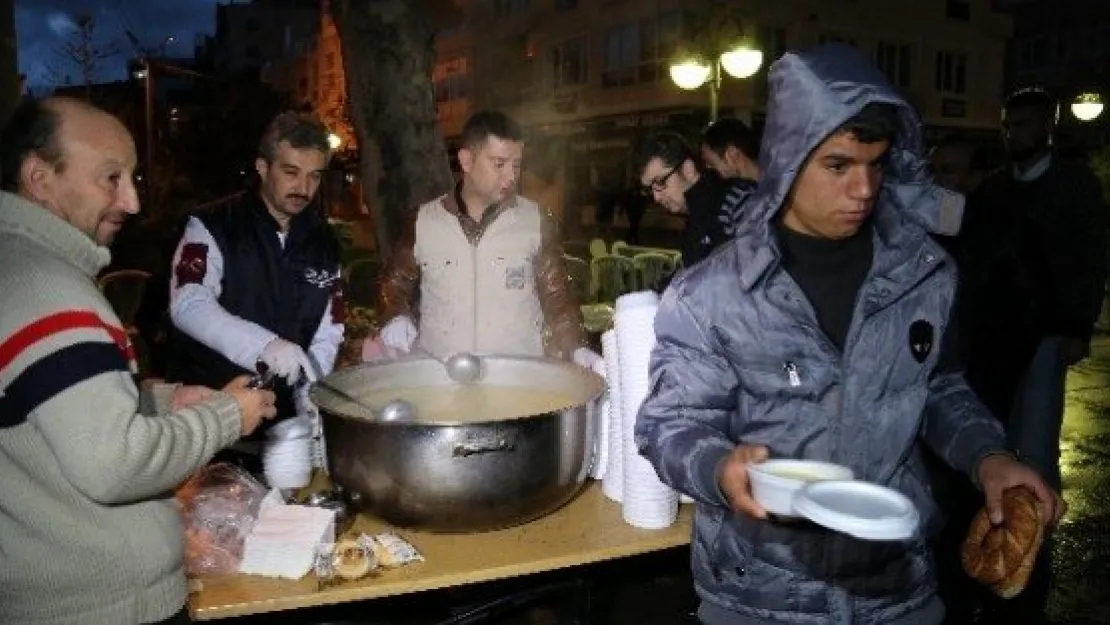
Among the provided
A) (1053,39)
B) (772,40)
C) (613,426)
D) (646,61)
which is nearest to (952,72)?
(772,40)

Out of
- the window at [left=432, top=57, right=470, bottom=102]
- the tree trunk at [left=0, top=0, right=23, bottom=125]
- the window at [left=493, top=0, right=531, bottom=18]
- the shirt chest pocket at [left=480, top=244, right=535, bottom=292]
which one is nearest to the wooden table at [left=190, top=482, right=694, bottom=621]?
the shirt chest pocket at [left=480, top=244, right=535, bottom=292]

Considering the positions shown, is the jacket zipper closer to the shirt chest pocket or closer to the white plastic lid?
the shirt chest pocket

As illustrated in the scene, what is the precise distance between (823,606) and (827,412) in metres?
0.45

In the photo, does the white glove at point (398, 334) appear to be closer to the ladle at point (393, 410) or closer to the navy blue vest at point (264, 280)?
the navy blue vest at point (264, 280)

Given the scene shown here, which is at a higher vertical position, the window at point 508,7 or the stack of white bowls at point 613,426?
the window at point 508,7

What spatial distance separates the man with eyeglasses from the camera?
4121 mm

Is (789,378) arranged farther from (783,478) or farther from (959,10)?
(959,10)

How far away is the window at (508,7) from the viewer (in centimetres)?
3584

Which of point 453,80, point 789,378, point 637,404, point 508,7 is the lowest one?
point 637,404

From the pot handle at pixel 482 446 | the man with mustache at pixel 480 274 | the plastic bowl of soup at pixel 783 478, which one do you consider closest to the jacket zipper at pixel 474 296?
the man with mustache at pixel 480 274

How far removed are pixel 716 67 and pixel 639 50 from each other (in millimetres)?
18749

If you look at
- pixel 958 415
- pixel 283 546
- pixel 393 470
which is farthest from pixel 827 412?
pixel 283 546

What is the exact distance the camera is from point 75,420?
1583 millimetres

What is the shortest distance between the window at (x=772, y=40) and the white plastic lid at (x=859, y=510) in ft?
93.9
